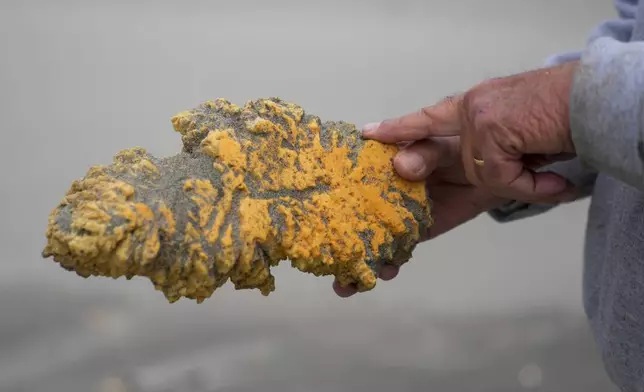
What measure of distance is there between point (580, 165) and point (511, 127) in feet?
1.21

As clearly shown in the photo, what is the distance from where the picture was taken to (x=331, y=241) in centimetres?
91

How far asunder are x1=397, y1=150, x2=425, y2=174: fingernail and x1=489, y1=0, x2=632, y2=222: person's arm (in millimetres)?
264

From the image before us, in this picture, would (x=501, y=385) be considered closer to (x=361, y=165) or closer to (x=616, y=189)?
(x=616, y=189)

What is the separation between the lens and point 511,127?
2.68 feet

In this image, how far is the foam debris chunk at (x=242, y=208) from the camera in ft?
2.53

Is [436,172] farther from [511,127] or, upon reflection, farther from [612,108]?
[612,108]

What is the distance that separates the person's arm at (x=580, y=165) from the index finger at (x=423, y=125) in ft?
0.72

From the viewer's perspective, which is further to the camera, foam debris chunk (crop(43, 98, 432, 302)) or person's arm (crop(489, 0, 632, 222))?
person's arm (crop(489, 0, 632, 222))

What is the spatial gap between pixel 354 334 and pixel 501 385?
407 millimetres

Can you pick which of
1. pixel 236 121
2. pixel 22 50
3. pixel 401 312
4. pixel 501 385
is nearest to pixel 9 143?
pixel 22 50

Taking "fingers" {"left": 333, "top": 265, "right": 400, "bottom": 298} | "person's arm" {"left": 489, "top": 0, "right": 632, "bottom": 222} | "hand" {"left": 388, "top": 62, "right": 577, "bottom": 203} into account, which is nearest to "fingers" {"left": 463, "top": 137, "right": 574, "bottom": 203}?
"hand" {"left": 388, "top": 62, "right": 577, "bottom": 203}

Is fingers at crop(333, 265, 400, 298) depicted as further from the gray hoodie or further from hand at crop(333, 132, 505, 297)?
the gray hoodie

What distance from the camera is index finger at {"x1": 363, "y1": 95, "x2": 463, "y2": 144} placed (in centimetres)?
93

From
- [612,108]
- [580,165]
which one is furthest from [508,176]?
[580,165]
